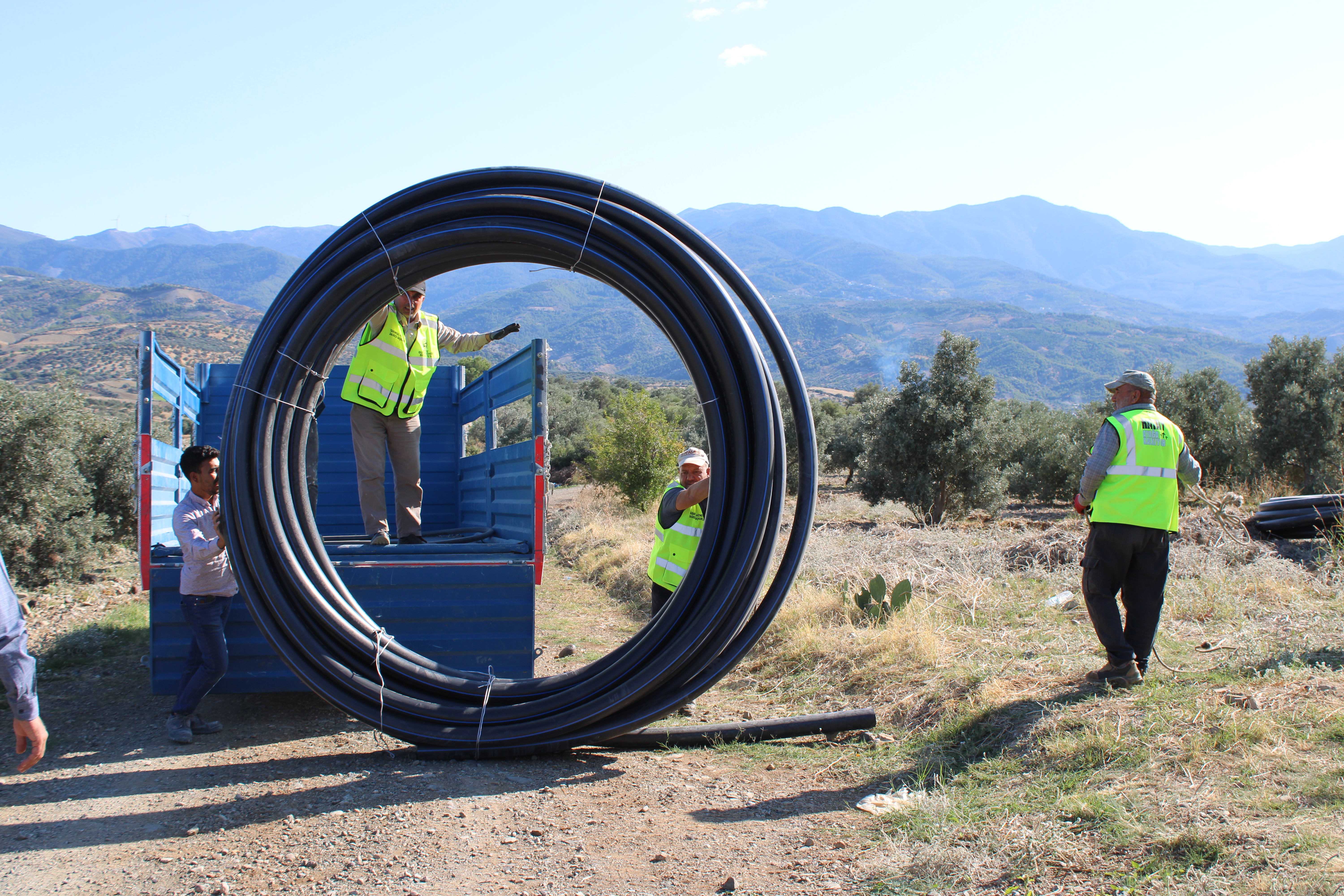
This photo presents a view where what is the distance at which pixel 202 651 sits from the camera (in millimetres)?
4336

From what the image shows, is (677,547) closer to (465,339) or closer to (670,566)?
(670,566)

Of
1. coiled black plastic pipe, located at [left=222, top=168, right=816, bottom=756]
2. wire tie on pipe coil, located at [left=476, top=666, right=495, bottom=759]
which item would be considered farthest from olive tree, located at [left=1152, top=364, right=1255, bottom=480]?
wire tie on pipe coil, located at [left=476, top=666, right=495, bottom=759]

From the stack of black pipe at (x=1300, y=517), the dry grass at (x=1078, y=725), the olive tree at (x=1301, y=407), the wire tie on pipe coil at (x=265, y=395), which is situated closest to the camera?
the dry grass at (x=1078, y=725)

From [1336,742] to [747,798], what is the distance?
2.46m

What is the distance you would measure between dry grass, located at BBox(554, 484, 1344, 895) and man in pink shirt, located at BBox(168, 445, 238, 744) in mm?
3145

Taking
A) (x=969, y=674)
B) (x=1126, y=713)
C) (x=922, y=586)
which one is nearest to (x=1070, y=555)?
(x=922, y=586)

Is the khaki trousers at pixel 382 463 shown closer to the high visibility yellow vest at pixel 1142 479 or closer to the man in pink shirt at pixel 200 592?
the man in pink shirt at pixel 200 592

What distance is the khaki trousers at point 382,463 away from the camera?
5395 mm

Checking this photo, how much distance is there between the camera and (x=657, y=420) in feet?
64.7

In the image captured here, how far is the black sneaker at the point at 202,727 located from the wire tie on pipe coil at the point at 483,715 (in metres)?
1.59

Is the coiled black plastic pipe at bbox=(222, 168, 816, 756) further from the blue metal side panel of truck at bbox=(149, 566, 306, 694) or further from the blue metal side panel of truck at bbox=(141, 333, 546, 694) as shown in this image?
the blue metal side panel of truck at bbox=(149, 566, 306, 694)

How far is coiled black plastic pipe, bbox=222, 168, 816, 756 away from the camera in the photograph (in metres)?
4.04

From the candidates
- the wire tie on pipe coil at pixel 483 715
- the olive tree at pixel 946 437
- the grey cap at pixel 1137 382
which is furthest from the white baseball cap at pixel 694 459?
the olive tree at pixel 946 437

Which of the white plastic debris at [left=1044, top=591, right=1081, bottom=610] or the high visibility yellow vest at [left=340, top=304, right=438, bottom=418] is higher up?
the high visibility yellow vest at [left=340, top=304, right=438, bottom=418]
